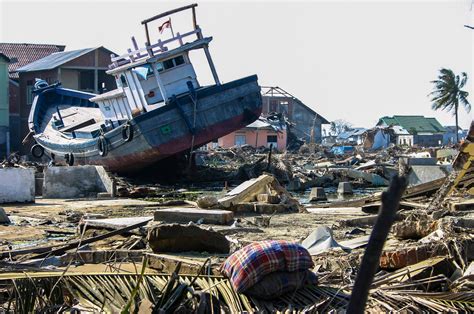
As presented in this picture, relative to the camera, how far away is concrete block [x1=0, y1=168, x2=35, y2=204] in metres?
17.4

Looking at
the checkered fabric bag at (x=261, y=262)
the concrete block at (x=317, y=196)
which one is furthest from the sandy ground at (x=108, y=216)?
the concrete block at (x=317, y=196)

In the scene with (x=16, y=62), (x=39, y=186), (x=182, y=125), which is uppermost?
(x=16, y=62)

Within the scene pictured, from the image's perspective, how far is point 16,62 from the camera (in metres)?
55.4

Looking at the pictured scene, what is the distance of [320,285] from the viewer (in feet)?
22.5

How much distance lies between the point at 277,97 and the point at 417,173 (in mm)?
50039

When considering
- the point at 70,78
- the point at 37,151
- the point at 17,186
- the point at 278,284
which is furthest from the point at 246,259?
the point at 70,78

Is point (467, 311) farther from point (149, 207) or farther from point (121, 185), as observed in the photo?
point (121, 185)

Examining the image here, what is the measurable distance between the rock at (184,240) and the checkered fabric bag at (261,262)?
201 cm

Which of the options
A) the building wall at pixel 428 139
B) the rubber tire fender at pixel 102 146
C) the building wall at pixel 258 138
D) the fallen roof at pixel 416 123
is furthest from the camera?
the fallen roof at pixel 416 123

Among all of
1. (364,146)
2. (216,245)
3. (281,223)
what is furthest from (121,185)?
(364,146)

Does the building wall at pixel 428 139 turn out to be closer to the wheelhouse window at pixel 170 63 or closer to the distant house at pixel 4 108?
the distant house at pixel 4 108

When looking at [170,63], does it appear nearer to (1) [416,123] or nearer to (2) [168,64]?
(2) [168,64]

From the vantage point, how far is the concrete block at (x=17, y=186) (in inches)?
685

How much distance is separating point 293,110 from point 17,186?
54.8 meters
